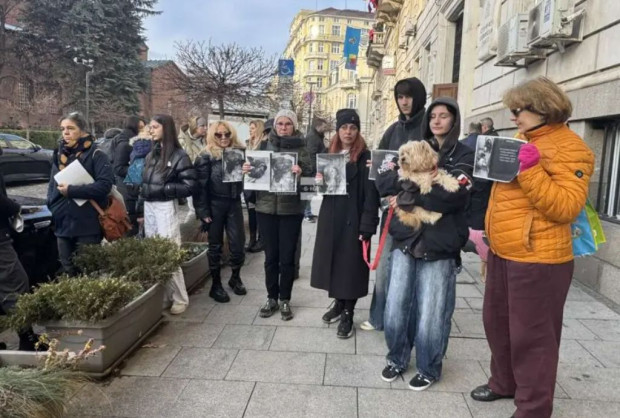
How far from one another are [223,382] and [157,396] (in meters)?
0.46

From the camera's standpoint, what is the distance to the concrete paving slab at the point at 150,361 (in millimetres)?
3520

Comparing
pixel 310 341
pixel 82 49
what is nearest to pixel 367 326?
pixel 310 341

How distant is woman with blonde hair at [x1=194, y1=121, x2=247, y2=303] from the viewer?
489 cm

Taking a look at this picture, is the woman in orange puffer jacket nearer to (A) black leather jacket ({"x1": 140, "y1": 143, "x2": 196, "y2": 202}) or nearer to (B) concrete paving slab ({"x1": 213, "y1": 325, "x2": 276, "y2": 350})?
(B) concrete paving slab ({"x1": 213, "y1": 325, "x2": 276, "y2": 350})

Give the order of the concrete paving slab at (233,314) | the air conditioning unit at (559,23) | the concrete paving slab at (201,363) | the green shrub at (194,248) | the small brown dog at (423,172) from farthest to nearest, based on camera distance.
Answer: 1. the air conditioning unit at (559,23)
2. the green shrub at (194,248)
3. the concrete paving slab at (233,314)
4. the concrete paving slab at (201,363)
5. the small brown dog at (423,172)

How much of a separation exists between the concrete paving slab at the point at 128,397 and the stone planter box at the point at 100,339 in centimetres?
16

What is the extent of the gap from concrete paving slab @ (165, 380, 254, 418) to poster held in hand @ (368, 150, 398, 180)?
5.92ft

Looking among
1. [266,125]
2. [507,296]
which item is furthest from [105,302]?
[266,125]

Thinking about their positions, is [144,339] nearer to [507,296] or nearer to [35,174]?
[507,296]

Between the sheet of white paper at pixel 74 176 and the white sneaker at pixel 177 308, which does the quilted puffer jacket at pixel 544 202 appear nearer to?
the white sneaker at pixel 177 308

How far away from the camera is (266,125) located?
23.6 ft

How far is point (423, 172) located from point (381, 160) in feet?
1.82

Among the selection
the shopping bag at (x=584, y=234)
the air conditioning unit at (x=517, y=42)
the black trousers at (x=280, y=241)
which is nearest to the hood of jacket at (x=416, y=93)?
the black trousers at (x=280, y=241)

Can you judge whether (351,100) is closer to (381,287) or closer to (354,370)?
(381,287)
